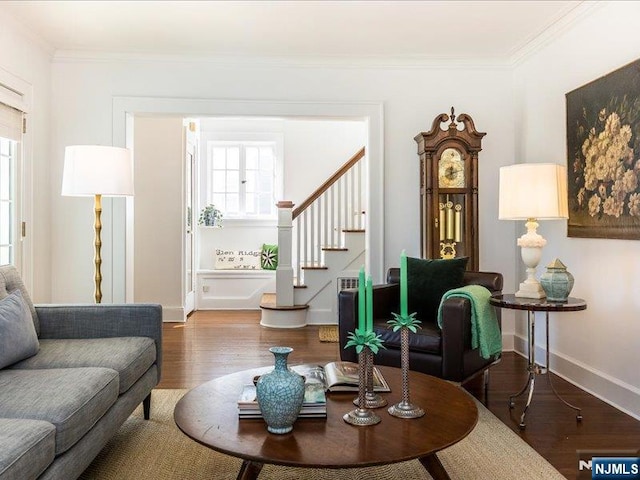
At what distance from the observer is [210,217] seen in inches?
289

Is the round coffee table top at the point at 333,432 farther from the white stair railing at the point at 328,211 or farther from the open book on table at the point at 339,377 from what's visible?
the white stair railing at the point at 328,211

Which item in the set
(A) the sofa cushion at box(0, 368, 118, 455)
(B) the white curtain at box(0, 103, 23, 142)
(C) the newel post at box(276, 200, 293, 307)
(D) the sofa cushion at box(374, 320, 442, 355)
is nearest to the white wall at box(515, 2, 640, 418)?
(D) the sofa cushion at box(374, 320, 442, 355)

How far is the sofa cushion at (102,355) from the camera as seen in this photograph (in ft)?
7.51

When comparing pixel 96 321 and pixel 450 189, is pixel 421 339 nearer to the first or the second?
pixel 450 189

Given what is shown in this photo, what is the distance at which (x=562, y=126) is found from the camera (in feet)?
12.2

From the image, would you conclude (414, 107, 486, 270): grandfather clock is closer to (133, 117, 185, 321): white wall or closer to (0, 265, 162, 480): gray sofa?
(0, 265, 162, 480): gray sofa

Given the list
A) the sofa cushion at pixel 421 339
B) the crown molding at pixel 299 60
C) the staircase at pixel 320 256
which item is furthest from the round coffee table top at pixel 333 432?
the staircase at pixel 320 256

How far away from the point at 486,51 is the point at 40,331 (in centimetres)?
385

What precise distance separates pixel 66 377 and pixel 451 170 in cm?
325

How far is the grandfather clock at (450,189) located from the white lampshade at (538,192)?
1175mm

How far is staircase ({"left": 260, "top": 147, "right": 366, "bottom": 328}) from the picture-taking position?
5.82m

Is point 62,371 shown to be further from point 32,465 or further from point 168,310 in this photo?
point 168,310

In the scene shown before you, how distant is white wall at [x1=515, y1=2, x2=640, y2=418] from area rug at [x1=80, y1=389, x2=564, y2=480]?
0.96 metres

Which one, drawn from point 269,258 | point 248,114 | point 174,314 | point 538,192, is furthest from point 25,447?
point 269,258
